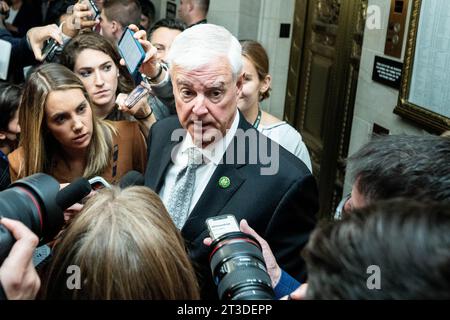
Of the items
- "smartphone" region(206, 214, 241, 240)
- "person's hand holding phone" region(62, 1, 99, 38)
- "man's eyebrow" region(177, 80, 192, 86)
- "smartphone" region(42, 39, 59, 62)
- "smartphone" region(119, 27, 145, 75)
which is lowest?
"smartphone" region(206, 214, 241, 240)

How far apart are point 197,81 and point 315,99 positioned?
2.63 meters

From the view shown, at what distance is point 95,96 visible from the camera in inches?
103

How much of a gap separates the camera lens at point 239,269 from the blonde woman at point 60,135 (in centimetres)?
102

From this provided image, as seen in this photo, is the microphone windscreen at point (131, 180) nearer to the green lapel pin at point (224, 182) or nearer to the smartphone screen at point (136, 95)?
the green lapel pin at point (224, 182)

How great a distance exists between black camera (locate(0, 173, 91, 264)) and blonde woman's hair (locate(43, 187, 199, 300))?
3.9 inches

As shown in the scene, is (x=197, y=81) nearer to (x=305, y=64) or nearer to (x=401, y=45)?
(x=401, y=45)

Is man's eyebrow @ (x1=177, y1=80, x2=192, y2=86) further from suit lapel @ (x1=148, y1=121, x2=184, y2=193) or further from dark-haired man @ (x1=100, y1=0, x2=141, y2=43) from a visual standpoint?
dark-haired man @ (x1=100, y1=0, x2=141, y2=43)

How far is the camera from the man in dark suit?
1.65m

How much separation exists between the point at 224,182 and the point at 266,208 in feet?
0.50

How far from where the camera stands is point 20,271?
3.31 feet

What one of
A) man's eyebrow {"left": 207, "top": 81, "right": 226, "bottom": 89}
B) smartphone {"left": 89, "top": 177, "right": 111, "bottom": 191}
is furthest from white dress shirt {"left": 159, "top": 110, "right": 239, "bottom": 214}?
smartphone {"left": 89, "top": 177, "right": 111, "bottom": 191}

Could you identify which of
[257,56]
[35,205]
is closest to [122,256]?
[35,205]

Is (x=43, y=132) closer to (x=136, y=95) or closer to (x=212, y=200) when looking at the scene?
(x=136, y=95)

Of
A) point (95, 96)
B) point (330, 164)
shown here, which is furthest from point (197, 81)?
point (330, 164)
